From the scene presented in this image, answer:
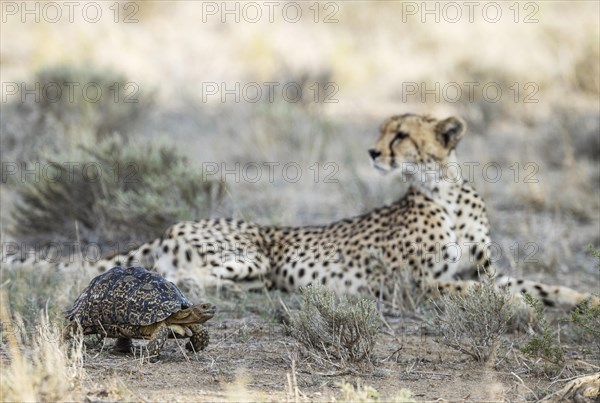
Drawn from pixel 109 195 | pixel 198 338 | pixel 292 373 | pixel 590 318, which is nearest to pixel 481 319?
pixel 590 318

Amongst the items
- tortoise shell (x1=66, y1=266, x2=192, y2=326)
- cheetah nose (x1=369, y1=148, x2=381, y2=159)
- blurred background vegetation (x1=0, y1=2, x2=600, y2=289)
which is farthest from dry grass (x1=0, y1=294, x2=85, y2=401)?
blurred background vegetation (x1=0, y1=2, x2=600, y2=289)

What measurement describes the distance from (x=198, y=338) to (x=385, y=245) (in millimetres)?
2131

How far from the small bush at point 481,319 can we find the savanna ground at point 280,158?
9cm

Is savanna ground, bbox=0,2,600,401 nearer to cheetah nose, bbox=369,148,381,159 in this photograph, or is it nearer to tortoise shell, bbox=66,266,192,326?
tortoise shell, bbox=66,266,192,326

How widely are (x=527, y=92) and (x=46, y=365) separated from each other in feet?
34.0

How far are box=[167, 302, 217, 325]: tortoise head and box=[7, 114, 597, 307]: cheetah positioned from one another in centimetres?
175

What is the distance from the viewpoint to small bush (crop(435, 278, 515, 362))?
450 centimetres

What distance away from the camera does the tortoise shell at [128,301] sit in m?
4.23

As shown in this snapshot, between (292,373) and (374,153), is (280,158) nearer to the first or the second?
(374,153)

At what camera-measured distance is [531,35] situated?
645 inches

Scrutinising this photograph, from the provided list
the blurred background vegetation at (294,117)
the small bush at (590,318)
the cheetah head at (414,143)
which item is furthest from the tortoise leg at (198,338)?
the blurred background vegetation at (294,117)

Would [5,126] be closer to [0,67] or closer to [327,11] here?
[0,67]

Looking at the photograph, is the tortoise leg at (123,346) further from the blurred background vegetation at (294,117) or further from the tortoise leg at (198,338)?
the blurred background vegetation at (294,117)

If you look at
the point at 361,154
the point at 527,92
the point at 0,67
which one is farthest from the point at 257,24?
the point at 361,154
